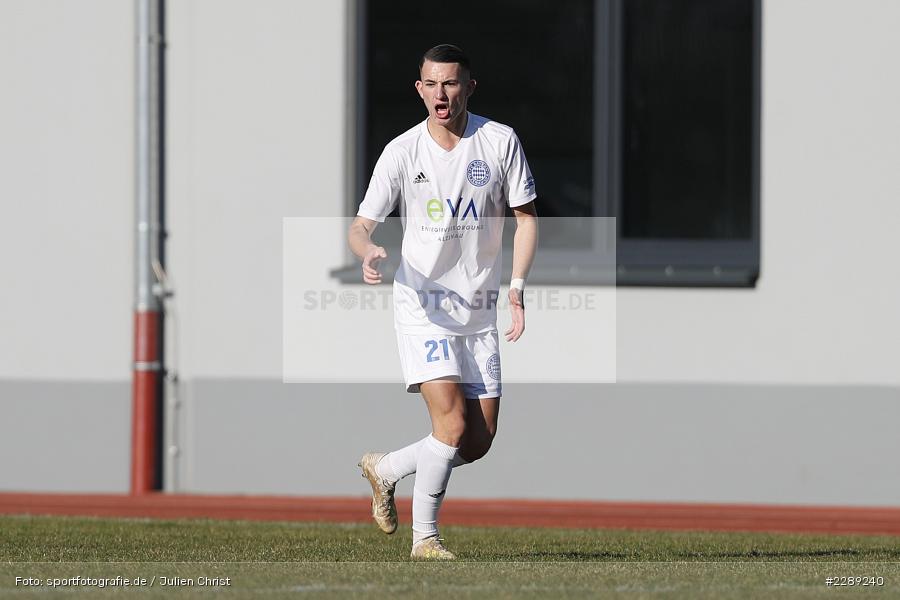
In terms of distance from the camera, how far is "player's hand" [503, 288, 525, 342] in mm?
6754

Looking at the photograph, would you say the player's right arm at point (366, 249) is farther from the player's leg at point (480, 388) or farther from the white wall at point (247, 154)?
the white wall at point (247, 154)

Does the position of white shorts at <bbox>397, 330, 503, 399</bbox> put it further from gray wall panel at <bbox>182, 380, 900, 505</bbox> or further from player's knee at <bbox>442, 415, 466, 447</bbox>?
gray wall panel at <bbox>182, 380, 900, 505</bbox>

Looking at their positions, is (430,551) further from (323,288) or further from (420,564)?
(323,288)

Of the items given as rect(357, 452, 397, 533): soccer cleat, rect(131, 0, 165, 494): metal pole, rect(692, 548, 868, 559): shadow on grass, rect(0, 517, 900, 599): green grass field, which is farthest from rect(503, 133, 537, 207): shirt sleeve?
rect(131, 0, 165, 494): metal pole

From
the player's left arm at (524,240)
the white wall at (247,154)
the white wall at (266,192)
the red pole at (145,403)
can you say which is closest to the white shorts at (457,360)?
the player's left arm at (524,240)

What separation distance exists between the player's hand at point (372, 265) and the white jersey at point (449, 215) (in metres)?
0.37

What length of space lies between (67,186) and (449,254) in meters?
5.16

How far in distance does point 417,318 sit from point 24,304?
5.25 m

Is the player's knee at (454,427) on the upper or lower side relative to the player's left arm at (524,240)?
lower

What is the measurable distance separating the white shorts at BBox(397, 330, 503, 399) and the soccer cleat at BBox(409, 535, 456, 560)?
619mm

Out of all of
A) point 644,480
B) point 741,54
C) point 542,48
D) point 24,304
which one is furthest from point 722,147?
point 24,304

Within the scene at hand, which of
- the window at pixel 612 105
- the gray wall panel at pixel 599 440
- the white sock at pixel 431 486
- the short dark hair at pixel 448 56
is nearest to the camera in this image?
the short dark hair at pixel 448 56

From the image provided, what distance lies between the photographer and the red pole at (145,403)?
11047 mm

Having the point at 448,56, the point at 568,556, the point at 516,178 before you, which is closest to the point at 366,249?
the point at 516,178
